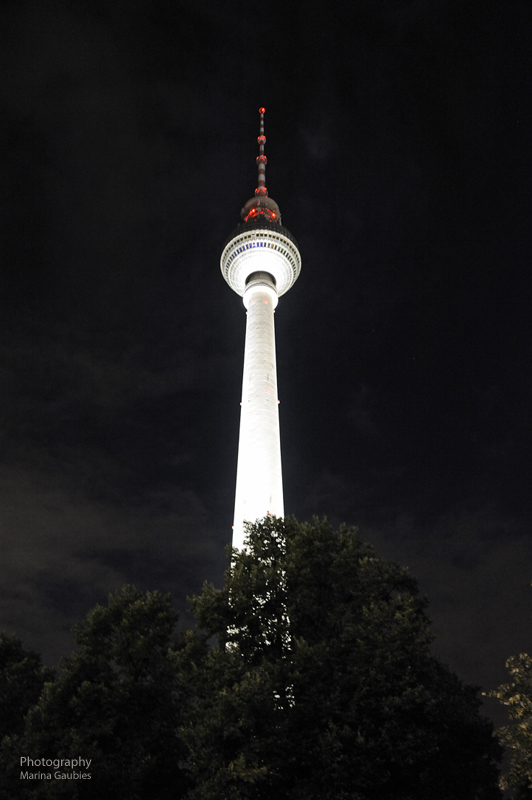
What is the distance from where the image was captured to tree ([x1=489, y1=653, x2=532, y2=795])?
89.1 feet

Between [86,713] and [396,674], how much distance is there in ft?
64.2

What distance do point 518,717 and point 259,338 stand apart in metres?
72.2

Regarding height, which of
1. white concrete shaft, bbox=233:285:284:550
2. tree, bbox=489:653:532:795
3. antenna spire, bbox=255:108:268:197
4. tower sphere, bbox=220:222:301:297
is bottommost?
tree, bbox=489:653:532:795

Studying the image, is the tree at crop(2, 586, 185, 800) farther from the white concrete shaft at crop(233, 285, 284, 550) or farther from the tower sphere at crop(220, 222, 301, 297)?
the tower sphere at crop(220, 222, 301, 297)

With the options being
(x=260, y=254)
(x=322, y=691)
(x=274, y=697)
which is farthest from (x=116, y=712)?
(x=260, y=254)

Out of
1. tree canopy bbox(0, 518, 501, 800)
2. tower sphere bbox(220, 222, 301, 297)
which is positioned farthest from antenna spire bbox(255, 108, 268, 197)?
tree canopy bbox(0, 518, 501, 800)

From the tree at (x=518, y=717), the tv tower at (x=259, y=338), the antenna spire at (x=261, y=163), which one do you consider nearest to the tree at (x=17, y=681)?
the tv tower at (x=259, y=338)

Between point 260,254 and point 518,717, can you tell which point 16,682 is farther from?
point 260,254

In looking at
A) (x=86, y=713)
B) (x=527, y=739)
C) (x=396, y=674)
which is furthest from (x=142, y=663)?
(x=527, y=739)

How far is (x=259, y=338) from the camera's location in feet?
309

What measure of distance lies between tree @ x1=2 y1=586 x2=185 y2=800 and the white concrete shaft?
97.4 feet

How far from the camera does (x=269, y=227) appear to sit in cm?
10406

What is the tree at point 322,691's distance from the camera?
2888cm

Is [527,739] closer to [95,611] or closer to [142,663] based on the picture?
[142,663]
